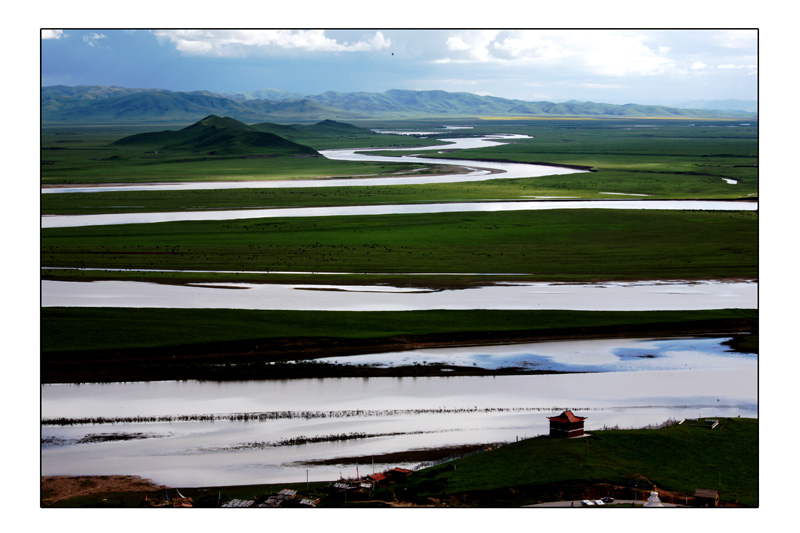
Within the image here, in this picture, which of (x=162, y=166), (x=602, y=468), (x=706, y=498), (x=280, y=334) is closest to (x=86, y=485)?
(x=280, y=334)

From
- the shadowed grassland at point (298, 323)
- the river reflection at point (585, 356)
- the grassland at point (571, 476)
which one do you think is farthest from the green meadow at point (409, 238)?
the grassland at point (571, 476)

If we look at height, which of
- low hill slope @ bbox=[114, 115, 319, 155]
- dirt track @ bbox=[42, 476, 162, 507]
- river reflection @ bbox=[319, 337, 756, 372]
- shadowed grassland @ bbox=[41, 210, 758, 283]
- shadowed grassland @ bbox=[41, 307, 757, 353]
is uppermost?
low hill slope @ bbox=[114, 115, 319, 155]

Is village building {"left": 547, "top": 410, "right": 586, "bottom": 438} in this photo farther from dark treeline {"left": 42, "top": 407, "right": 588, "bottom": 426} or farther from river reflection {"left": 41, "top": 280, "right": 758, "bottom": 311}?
river reflection {"left": 41, "top": 280, "right": 758, "bottom": 311}

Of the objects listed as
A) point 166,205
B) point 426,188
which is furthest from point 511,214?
point 166,205

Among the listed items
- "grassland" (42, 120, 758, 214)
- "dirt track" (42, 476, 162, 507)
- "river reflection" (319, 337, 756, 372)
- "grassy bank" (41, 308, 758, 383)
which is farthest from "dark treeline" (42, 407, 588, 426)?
"grassland" (42, 120, 758, 214)

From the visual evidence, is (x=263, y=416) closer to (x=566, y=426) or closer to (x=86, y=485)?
(x=86, y=485)

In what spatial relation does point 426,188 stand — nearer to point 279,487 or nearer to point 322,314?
point 322,314
